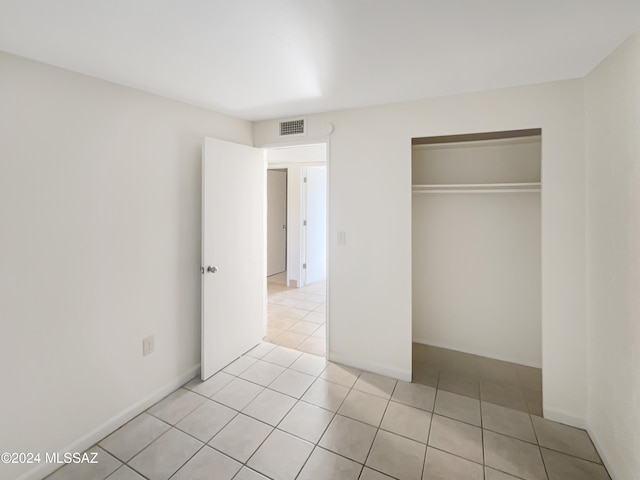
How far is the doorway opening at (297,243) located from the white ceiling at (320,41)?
6.59 feet

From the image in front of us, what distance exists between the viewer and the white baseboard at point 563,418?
6.62 ft

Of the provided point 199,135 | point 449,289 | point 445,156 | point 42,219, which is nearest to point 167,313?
point 42,219

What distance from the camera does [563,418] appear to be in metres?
2.05

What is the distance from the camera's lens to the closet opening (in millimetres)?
2605

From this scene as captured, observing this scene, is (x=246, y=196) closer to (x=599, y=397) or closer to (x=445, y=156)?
(x=445, y=156)

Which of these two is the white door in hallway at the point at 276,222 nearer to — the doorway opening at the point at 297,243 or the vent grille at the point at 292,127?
the doorway opening at the point at 297,243

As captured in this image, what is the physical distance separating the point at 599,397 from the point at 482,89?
2071 millimetres

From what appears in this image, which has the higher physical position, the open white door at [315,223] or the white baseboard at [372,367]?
the open white door at [315,223]

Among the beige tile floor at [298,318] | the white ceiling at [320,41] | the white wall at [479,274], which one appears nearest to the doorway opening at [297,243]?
the beige tile floor at [298,318]

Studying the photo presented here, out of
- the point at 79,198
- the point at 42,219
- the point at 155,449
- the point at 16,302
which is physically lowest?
the point at 155,449

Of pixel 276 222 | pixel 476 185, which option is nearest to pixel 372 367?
pixel 476 185

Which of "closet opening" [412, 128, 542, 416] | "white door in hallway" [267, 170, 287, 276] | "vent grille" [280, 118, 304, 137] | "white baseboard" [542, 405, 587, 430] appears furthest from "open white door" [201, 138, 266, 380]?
"white door in hallway" [267, 170, 287, 276]

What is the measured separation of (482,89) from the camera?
2.17 meters

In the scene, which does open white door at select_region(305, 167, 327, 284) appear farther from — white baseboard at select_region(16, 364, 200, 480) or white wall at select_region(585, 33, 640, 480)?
white wall at select_region(585, 33, 640, 480)
